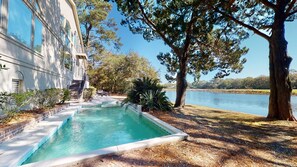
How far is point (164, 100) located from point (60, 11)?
38.1 ft

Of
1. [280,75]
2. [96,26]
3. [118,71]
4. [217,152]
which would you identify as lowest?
[217,152]

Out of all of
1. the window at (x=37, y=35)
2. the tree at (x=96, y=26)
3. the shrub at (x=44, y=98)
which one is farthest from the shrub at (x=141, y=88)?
the tree at (x=96, y=26)

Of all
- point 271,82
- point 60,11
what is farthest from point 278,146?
point 60,11

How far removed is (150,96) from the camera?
10.4 meters

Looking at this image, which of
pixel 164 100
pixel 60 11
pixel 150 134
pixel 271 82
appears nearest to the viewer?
pixel 150 134

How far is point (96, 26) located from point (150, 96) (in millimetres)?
23819

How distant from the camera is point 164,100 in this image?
34.9 feet

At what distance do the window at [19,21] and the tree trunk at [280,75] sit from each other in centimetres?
1173

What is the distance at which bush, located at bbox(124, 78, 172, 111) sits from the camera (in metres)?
10.3

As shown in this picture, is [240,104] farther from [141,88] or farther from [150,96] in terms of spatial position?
[150,96]

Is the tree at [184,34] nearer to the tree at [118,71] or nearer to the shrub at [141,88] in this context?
the shrub at [141,88]

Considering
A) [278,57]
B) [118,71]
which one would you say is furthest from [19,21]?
[118,71]

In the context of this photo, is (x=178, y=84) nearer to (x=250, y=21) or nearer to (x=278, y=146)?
(x=250, y=21)

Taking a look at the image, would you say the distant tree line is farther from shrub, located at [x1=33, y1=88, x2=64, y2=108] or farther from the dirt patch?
the dirt patch
